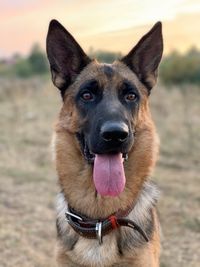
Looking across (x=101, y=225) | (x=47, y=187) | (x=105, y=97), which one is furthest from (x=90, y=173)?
(x=47, y=187)

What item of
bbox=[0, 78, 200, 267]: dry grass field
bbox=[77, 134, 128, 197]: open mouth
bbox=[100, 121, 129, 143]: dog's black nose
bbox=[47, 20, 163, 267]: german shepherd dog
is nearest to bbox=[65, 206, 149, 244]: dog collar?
bbox=[47, 20, 163, 267]: german shepherd dog

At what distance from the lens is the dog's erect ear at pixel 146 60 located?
432cm

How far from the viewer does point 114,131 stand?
355cm

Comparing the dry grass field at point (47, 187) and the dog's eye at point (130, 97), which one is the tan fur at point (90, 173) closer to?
A: the dog's eye at point (130, 97)

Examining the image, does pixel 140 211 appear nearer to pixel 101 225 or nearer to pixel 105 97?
pixel 101 225

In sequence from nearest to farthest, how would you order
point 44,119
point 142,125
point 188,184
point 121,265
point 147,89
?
A: point 121,265 → point 142,125 → point 147,89 → point 188,184 → point 44,119

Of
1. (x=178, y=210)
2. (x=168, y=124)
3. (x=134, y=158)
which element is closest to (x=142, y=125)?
(x=134, y=158)

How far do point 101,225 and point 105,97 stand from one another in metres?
0.96

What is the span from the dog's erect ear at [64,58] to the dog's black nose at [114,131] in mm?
864

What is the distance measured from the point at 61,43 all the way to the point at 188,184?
5086 mm

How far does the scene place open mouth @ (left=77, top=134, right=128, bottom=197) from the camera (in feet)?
12.3

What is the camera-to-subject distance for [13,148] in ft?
37.4

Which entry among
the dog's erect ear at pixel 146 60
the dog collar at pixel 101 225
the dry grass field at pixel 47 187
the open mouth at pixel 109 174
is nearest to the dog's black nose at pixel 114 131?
the open mouth at pixel 109 174

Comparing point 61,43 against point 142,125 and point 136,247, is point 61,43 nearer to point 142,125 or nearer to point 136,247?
point 142,125
